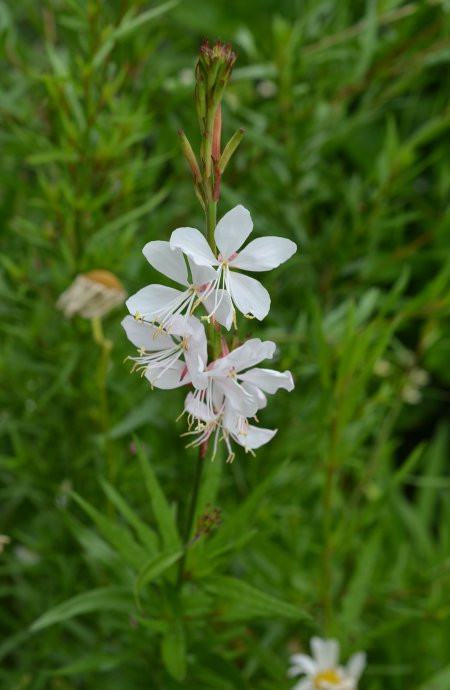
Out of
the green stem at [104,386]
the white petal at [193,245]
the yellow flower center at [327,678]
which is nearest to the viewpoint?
the white petal at [193,245]

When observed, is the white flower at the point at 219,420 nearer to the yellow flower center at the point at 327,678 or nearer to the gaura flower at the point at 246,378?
the gaura flower at the point at 246,378

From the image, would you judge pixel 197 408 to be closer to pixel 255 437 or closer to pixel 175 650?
pixel 255 437

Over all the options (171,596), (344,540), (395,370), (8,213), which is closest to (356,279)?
(395,370)

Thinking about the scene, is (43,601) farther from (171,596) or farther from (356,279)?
(356,279)

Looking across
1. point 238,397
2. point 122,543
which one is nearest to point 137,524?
point 122,543

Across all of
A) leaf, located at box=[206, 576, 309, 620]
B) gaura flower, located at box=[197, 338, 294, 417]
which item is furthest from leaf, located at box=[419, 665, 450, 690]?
gaura flower, located at box=[197, 338, 294, 417]

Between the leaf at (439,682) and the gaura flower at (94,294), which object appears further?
the leaf at (439,682)

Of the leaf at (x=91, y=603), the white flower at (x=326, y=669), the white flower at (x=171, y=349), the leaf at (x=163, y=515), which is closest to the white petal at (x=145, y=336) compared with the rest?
the white flower at (x=171, y=349)
